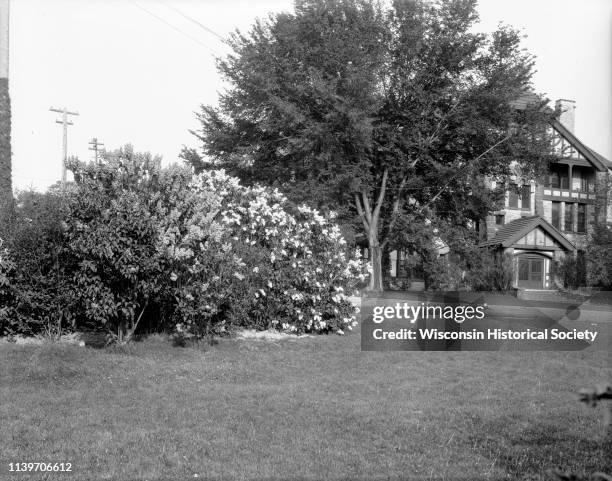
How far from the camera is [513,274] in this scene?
34.6m

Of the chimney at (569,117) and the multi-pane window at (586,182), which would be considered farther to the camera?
the chimney at (569,117)

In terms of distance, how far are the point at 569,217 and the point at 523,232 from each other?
23.1ft

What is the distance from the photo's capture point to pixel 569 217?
4244 cm

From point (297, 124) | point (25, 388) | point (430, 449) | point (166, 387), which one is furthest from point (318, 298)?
point (297, 124)

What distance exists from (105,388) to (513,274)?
97.0 ft

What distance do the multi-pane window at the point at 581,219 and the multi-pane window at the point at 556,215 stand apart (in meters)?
1.43

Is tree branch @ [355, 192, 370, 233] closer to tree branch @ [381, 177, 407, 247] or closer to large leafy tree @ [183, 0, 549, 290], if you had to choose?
large leafy tree @ [183, 0, 549, 290]

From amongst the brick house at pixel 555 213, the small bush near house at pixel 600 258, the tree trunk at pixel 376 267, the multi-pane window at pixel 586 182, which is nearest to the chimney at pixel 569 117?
the brick house at pixel 555 213

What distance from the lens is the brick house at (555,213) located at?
3738 cm

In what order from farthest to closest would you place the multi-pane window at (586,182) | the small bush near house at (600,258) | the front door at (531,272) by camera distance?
the multi-pane window at (586,182) → the front door at (531,272) → the small bush near house at (600,258)

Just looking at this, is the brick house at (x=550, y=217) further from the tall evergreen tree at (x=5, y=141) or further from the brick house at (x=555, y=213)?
the tall evergreen tree at (x=5, y=141)

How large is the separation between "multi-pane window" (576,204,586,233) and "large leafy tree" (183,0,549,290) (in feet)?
48.3

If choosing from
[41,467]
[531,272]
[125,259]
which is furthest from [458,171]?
[41,467]

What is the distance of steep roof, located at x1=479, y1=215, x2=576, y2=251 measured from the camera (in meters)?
37.2
